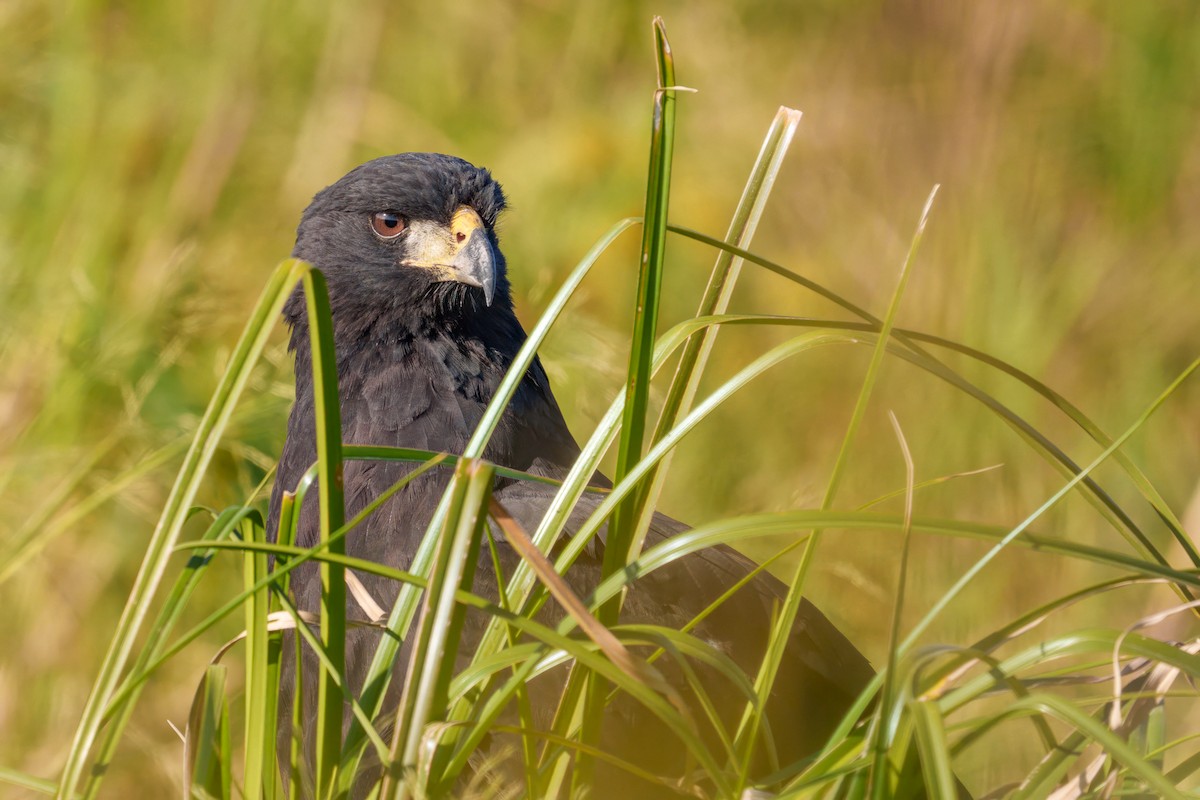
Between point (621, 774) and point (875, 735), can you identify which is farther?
point (621, 774)

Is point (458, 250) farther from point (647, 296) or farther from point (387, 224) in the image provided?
point (647, 296)

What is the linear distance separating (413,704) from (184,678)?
3057mm

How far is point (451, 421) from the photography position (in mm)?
3047

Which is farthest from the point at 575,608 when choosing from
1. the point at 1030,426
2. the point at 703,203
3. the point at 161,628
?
→ the point at 703,203

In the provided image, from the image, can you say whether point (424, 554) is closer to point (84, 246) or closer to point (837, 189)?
point (84, 246)

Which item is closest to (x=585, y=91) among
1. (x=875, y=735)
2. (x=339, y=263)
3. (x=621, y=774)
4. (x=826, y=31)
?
(x=826, y=31)

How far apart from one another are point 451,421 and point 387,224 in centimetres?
64

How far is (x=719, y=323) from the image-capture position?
1.86 meters

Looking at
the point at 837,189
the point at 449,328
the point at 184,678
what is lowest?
the point at 184,678

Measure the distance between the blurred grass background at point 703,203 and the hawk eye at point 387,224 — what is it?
73cm

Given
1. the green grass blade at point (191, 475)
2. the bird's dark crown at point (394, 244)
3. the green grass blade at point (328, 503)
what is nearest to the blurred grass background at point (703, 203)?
the bird's dark crown at point (394, 244)

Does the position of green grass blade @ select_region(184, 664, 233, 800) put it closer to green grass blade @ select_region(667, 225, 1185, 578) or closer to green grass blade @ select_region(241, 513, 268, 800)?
→ green grass blade @ select_region(241, 513, 268, 800)

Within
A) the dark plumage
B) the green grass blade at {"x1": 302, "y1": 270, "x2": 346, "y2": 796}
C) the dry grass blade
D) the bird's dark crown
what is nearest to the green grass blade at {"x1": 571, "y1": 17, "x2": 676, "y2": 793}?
the dry grass blade

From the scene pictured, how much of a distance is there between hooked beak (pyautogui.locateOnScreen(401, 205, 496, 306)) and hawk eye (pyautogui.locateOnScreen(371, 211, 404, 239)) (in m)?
0.03
